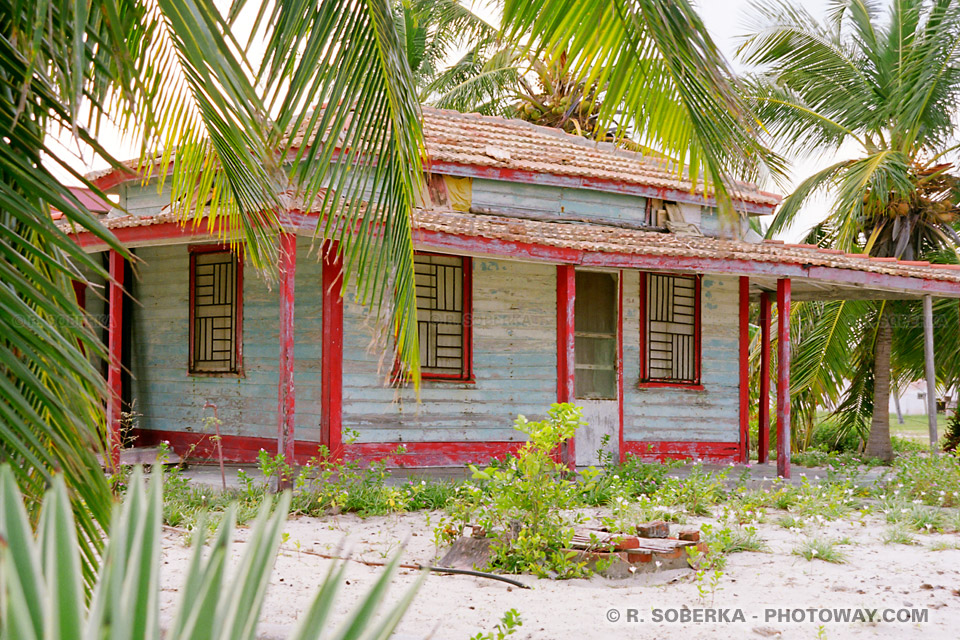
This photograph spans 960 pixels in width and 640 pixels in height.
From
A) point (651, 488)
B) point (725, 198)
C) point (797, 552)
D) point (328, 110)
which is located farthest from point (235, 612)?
point (651, 488)

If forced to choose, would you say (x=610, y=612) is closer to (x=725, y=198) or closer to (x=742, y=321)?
(x=725, y=198)

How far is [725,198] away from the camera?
368 centimetres

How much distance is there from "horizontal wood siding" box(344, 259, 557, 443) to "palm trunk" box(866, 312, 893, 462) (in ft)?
23.9

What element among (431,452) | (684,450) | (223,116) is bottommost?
(684,450)

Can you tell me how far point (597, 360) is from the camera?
11.6 m

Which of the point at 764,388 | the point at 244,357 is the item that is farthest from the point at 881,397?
the point at 244,357

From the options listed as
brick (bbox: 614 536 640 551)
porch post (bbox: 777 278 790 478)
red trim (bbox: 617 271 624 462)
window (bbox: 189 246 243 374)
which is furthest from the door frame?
brick (bbox: 614 536 640 551)

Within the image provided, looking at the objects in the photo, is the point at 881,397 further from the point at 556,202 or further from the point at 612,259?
the point at 612,259

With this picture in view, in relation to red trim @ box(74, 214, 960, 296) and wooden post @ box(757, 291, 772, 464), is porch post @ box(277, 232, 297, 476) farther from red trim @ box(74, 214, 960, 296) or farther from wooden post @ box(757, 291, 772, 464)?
wooden post @ box(757, 291, 772, 464)

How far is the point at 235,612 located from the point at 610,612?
419cm

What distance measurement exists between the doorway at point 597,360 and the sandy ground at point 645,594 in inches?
176

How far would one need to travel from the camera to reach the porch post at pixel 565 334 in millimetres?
9750

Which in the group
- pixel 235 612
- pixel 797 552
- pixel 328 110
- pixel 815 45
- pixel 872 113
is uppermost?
pixel 815 45

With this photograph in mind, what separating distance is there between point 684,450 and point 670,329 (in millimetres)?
1634
